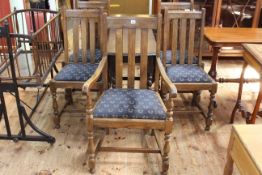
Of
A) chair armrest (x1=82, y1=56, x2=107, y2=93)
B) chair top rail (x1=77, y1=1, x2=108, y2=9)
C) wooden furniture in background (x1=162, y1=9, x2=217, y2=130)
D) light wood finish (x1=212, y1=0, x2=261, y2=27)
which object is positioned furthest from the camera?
light wood finish (x1=212, y1=0, x2=261, y2=27)

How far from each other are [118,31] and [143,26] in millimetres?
190

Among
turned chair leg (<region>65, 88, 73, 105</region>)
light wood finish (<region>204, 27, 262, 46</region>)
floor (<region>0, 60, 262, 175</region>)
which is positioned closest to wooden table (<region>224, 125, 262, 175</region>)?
floor (<region>0, 60, 262, 175</region>)

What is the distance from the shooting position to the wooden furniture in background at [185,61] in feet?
8.11

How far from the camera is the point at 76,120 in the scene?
2824 mm

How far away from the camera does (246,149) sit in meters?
1.40

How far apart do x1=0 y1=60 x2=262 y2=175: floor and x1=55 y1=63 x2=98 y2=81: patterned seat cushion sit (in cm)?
45

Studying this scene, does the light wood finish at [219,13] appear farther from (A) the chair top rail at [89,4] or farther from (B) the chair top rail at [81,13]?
(B) the chair top rail at [81,13]

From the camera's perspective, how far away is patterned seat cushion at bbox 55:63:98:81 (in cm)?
248

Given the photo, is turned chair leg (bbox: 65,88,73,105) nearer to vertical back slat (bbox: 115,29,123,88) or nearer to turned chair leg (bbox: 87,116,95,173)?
vertical back slat (bbox: 115,29,123,88)

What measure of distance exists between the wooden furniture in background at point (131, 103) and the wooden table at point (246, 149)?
1.56ft

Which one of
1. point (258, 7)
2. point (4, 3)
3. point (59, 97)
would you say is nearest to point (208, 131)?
point (59, 97)

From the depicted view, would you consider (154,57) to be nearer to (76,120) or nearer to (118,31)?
(118,31)

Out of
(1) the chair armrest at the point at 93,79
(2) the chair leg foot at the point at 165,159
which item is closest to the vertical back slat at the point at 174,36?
(1) the chair armrest at the point at 93,79

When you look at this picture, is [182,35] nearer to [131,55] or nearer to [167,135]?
[131,55]
